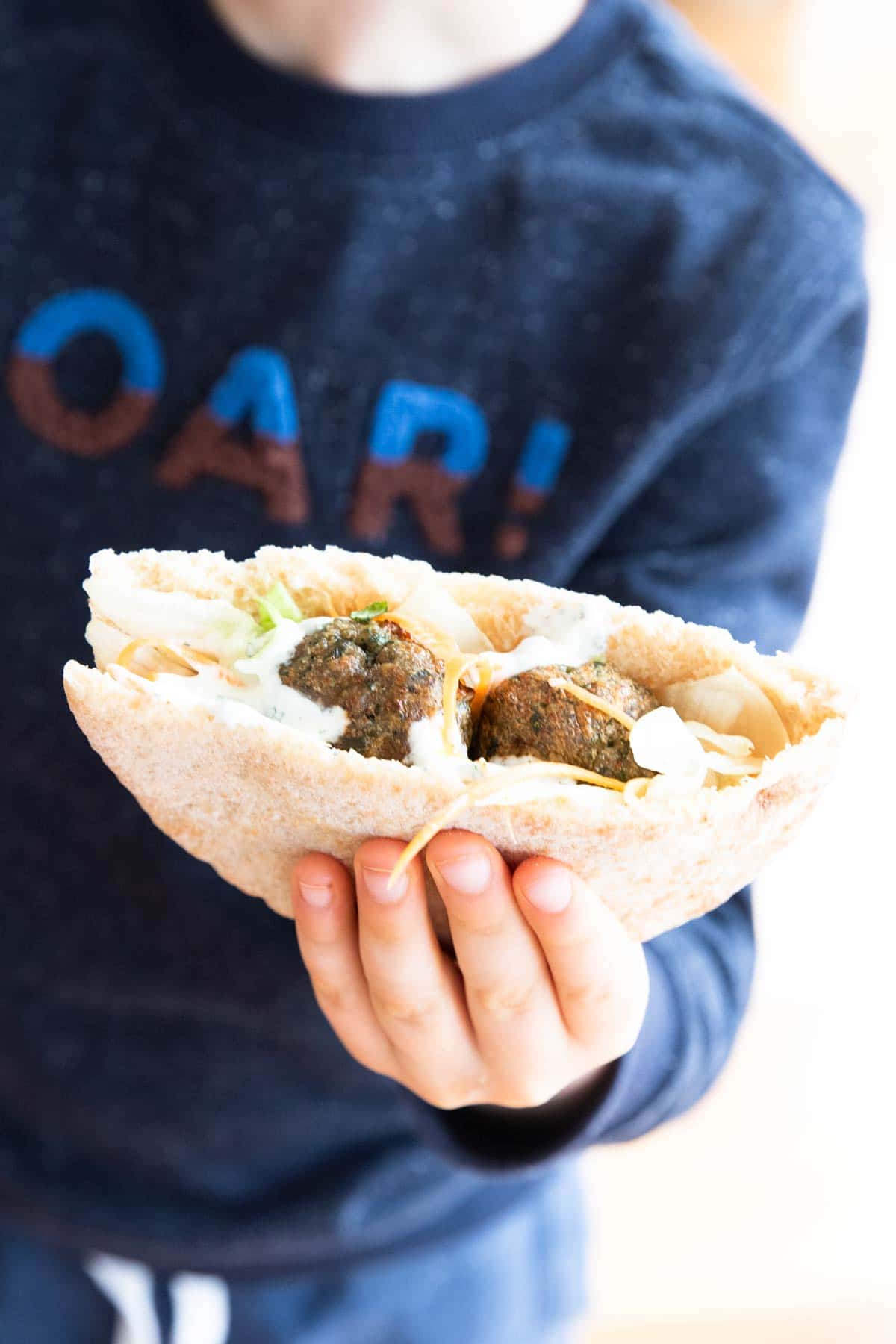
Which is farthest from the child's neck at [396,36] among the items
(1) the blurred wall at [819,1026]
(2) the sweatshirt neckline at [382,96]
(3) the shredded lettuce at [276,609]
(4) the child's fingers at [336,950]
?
(1) the blurred wall at [819,1026]

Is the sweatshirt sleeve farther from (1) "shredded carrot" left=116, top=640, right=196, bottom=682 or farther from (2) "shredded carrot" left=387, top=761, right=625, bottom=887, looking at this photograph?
(1) "shredded carrot" left=116, top=640, right=196, bottom=682

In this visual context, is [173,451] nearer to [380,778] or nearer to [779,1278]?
[380,778]

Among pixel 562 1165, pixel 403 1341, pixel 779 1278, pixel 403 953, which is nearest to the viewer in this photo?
pixel 403 953

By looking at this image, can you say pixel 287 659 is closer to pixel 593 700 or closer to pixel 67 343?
pixel 593 700

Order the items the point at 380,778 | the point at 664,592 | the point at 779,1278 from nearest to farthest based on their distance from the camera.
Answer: the point at 380,778
the point at 664,592
the point at 779,1278

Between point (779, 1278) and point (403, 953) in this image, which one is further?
point (779, 1278)

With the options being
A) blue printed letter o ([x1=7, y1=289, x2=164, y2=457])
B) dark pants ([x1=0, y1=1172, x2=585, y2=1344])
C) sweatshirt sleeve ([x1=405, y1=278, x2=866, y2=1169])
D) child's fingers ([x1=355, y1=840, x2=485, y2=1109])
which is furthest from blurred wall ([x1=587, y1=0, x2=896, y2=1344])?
blue printed letter o ([x1=7, y1=289, x2=164, y2=457])

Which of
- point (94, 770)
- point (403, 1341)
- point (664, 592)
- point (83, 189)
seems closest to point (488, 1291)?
point (403, 1341)
